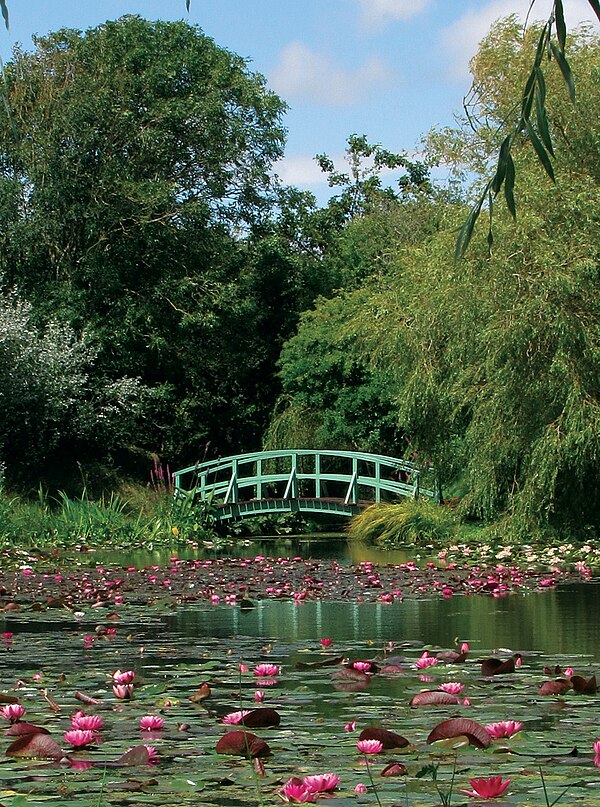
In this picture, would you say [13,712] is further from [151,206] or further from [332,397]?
[151,206]

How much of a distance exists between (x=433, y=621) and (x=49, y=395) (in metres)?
19.1

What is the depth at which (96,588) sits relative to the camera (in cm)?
1010

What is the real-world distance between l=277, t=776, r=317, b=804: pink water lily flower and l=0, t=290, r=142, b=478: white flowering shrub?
73.8 feet

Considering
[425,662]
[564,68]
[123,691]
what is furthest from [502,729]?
[564,68]

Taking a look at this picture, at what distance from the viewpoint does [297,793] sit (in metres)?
2.96

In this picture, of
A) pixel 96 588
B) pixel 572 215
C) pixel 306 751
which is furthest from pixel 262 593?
pixel 572 215

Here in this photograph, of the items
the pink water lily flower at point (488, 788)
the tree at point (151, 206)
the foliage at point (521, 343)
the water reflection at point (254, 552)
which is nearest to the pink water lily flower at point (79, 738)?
the pink water lily flower at point (488, 788)

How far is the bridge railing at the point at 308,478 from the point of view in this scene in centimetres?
2073

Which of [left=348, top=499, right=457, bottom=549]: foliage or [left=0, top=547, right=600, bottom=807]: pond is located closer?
[left=0, top=547, right=600, bottom=807]: pond

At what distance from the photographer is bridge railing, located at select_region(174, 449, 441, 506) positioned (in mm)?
20734

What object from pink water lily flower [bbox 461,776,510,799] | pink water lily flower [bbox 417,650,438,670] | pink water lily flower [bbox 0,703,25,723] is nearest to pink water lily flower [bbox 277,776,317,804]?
pink water lily flower [bbox 461,776,510,799]

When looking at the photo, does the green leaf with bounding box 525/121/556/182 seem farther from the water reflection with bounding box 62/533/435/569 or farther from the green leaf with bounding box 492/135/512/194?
the water reflection with bounding box 62/533/435/569

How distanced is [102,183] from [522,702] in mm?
24660

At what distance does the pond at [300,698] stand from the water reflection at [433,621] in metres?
0.02
